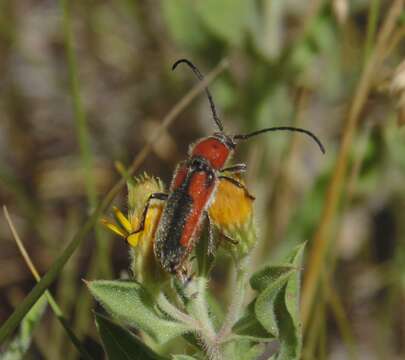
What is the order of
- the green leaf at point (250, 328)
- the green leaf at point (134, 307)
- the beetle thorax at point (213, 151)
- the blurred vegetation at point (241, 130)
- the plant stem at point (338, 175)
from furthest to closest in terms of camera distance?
1. the blurred vegetation at point (241, 130)
2. the plant stem at point (338, 175)
3. the beetle thorax at point (213, 151)
4. the green leaf at point (250, 328)
5. the green leaf at point (134, 307)

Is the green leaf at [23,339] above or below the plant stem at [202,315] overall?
below

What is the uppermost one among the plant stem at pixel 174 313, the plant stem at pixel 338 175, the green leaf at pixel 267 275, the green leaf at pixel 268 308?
the plant stem at pixel 338 175

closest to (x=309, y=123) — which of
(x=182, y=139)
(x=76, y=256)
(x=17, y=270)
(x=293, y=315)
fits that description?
(x=182, y=139)

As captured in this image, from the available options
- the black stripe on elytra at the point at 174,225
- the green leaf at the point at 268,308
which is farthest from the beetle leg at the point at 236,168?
the green leaf at the point at 268,308

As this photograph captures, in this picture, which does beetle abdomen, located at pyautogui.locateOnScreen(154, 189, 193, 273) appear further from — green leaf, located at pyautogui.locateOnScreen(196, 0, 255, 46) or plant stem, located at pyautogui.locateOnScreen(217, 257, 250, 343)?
green leaf, located at pyautogui.locateOnScreen(196, 0, 255, 46)

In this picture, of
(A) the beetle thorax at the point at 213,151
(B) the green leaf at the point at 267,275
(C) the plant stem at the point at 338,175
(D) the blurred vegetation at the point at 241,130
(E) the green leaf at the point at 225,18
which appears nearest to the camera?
(B) the green leaf at the point at 267,275

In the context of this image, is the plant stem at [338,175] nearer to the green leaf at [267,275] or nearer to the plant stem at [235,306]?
the plant stem at [235,306]

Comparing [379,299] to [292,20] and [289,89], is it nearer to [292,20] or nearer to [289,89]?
[289,89]
